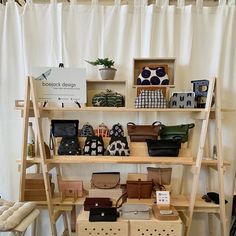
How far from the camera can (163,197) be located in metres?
2.06

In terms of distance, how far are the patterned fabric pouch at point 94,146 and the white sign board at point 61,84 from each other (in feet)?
1.08

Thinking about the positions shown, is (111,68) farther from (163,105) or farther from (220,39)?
(220,39)

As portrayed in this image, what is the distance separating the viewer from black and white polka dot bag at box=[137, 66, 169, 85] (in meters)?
2.17

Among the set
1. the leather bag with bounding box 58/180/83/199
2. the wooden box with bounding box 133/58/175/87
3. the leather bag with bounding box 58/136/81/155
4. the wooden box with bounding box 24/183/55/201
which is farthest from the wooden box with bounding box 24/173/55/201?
the wooden box with bounding box 133/58/175/87

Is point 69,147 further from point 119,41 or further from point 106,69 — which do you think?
point 119,41

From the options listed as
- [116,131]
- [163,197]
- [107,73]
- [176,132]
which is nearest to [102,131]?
[116,131]

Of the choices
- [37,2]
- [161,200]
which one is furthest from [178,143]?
[37,2]

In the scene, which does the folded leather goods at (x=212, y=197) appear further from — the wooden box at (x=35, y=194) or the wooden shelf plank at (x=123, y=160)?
the wooden box at (x=35, y=194)

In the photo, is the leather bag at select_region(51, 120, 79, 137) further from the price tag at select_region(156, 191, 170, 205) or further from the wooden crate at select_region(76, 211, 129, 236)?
the price tag at select_region(156, 191, 170, 205)

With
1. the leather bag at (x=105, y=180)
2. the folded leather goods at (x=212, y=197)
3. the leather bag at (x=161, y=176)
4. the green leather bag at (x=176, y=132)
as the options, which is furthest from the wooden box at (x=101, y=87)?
the folded leather goods at (x=212, y=197)

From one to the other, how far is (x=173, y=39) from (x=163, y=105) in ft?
2.08

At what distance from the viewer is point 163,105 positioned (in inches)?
83.0

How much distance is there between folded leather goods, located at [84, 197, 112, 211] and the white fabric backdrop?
71cm

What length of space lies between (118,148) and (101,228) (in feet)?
2.02
